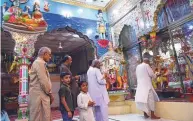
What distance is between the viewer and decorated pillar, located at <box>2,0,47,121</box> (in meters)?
5.04

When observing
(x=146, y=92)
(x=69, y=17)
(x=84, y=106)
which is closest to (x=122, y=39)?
(x=69, y=17)

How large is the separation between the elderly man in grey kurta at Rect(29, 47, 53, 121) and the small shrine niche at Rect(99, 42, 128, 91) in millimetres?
3569

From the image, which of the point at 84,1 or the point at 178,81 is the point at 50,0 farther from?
the point at 178,81

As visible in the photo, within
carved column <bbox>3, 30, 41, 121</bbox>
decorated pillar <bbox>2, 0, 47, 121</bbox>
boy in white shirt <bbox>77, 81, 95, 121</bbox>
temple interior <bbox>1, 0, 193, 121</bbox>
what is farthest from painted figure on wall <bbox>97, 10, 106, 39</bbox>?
boy in white shirt <bbox>77, 81, 95, 121</bbox>

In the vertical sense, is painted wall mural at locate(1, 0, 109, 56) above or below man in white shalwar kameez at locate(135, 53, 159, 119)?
above

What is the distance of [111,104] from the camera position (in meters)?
5.73

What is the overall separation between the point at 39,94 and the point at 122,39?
17.5 feet

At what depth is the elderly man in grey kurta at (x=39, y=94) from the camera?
2.39m

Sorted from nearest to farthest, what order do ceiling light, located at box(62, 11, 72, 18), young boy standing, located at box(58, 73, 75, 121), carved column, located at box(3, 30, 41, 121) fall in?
young boy standing, located at box(58, 73, 75, 121), carved column, located at box(3, 30, 41, 121), ceiling light, located at box(62, 11, 72, 18)

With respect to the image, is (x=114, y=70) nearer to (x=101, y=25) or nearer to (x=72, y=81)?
(x=101, y=25)

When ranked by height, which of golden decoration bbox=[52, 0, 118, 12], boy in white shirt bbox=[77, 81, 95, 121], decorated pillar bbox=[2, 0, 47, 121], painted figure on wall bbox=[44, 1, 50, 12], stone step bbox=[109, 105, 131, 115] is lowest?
stone step bbox=[109, 105, 131, 115]

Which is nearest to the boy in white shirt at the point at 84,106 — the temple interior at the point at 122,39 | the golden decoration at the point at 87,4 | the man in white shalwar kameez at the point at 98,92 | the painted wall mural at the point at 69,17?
the man in white shalwar kameez at the point at 98,92

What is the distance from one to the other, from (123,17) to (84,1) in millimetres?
1740

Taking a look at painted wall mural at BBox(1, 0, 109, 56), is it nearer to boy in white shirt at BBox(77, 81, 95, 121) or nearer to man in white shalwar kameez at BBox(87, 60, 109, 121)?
man in white shalwar kameez at BBox(87, 60, 109, 121)
